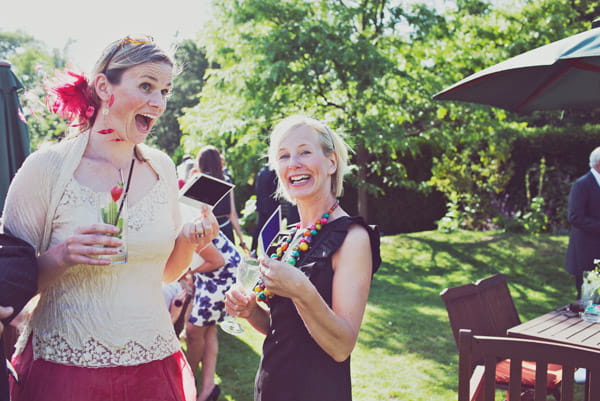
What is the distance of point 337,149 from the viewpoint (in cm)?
186

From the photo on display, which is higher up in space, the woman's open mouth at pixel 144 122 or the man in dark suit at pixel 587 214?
the woman's open mouth at pixel 144 122

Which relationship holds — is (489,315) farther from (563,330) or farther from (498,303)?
(563,330)

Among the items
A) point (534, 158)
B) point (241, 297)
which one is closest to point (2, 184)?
point (241, 297)

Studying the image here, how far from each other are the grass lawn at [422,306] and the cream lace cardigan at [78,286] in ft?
8.52

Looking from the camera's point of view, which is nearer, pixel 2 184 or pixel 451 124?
pixel 2 184

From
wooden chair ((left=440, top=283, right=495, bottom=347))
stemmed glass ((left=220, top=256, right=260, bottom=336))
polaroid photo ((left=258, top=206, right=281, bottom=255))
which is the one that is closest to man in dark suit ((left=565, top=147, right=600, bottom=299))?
wooden chair ((left=440, top=283, right=495, bottom=347))

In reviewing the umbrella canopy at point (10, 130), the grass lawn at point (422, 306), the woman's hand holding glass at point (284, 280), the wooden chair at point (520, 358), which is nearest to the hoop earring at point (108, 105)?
the woman's hand holding glass at point (284, 280)

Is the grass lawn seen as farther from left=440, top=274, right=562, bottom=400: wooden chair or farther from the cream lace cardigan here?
the cream lace cardigan

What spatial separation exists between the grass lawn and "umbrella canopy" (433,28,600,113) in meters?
2.37

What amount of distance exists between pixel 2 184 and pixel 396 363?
359cm

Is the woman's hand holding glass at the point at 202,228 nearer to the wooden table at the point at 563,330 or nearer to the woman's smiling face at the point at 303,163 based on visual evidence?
the woman's smiling face at the point at 303,163

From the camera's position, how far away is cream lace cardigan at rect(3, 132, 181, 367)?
5.16 feet

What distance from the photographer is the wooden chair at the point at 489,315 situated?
319 cm

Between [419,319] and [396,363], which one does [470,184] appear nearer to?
[419,319]
